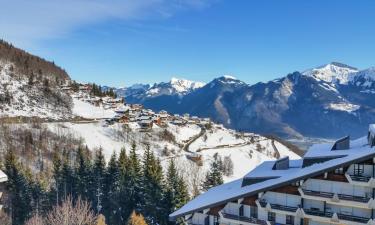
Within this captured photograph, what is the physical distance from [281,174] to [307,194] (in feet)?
13.3

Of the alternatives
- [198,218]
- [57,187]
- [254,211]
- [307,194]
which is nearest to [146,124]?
[57,187]

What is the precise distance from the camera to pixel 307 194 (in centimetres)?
4166

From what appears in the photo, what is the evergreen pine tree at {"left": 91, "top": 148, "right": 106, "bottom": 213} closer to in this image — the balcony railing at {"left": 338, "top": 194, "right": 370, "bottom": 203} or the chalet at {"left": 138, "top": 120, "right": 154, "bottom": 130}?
the balcony railing at {"left": 338, "top": 194, "right": 370, "bottom": 203}

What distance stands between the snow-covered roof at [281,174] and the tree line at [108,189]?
24952 millimetres

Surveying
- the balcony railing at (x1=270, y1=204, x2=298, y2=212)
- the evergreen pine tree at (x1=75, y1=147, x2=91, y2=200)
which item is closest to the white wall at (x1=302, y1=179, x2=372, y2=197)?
the balcony railing at (x1=270, y1=204, x2=298, y2=212)

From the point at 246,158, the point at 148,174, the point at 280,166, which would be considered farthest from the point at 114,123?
the point at 280,166

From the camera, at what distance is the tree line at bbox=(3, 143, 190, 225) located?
251 feet

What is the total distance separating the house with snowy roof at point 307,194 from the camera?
39.7m

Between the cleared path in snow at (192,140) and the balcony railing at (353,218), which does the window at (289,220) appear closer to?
the balcony railing at (353,218)

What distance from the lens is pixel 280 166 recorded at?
4728cm

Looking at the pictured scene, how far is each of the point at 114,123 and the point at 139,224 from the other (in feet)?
356

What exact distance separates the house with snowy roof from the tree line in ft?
88.2

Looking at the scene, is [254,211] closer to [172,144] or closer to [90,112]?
[172,144]

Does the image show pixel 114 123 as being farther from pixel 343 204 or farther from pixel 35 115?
pixel 343 204
